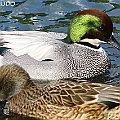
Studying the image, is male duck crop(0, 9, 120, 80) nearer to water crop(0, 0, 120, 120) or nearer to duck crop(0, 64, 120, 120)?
water crop(0, 0, 120, 120)

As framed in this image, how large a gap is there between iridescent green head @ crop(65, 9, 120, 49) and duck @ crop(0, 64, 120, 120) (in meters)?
1.88

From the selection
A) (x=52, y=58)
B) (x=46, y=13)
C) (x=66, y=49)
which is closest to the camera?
(x=52, y=58)

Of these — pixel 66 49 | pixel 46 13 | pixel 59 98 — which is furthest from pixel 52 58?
pixel 46 13

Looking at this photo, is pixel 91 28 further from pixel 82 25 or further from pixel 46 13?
pixel 46 13

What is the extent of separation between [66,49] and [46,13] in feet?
9.04

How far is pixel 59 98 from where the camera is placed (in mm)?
10297

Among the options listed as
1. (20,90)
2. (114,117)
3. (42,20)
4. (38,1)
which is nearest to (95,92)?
(114,117)

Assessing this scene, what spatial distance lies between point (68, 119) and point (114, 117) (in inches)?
27.4

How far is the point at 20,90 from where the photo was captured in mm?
10805

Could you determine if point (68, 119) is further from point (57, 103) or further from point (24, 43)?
point (24, 43)

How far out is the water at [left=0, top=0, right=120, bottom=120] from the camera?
1427 centimetres

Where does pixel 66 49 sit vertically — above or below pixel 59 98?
above

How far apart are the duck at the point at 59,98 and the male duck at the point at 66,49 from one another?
1.28m

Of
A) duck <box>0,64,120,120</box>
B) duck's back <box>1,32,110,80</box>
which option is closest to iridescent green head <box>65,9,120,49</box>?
duck's back <box>1,32,110,80</box>
